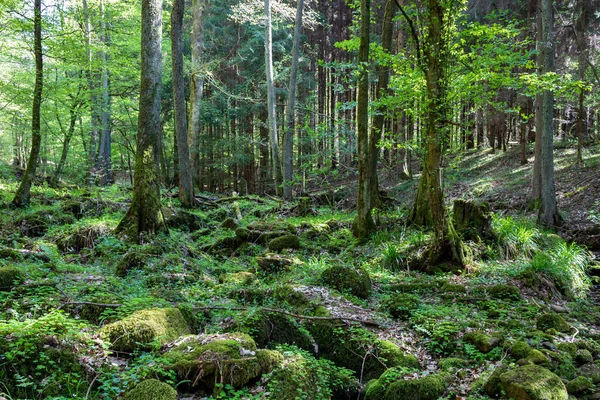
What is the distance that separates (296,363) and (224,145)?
1964cm

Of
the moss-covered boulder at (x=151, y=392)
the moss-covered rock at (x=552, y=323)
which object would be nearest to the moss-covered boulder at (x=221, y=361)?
the moss-covered boulder at (x=151, y=392)

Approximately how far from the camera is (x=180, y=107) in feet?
42.1

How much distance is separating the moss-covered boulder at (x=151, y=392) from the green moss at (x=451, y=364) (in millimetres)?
2836

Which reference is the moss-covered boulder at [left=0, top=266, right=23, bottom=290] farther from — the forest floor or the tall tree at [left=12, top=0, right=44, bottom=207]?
the tall tree at [left=12, top=0, right=44, bottom=207]

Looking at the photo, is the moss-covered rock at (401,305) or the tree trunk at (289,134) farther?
the tree trunk at (289,134)

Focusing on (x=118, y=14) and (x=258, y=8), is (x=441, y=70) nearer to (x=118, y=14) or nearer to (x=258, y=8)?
(x=258, y=8)

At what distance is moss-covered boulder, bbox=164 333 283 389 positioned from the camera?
345 centimetres

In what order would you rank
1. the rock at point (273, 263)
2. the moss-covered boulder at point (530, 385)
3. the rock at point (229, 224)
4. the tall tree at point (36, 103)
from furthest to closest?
1. the rock at point (229, 224)
2. the tall tree at point (36, 103)
3. the rock at point (273, 263)
4. the moss-covered boulder at point (530, 385)

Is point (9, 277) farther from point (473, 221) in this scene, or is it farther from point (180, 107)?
point (180, 107)

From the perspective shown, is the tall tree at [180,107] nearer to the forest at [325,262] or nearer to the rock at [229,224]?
the forest at [325,262]

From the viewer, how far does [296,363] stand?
3.89 meters

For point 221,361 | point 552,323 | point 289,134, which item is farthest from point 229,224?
point 552,323

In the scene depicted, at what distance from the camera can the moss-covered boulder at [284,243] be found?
32.7 feet

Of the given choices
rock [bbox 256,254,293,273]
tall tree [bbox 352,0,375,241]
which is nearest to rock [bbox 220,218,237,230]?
rock [bbox 256,254,293,273]
